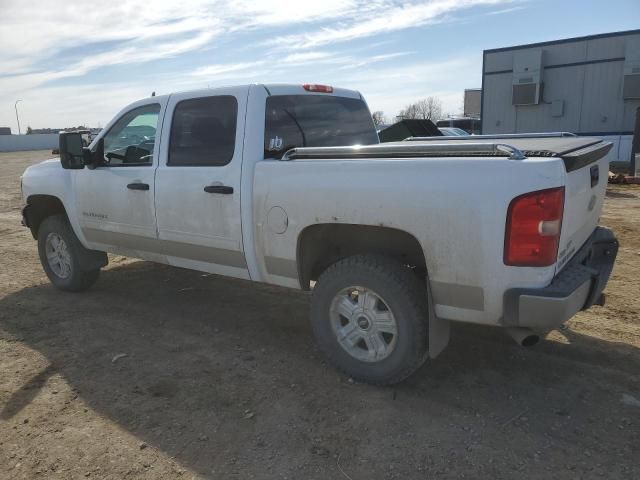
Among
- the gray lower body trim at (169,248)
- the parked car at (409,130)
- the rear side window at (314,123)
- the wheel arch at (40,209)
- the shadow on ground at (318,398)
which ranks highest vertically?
the rear side window at (314,123)

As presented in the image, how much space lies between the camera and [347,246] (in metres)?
3.76

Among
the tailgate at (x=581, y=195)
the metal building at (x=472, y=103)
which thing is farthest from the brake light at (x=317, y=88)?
the metal building at (x=472, y=103)

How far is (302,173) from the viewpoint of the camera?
3.46 m

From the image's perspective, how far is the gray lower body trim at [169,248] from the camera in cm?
408

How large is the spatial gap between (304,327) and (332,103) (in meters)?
1.95

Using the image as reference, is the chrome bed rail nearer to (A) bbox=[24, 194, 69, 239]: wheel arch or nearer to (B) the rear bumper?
(B) the rear bumper

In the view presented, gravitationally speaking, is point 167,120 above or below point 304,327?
above

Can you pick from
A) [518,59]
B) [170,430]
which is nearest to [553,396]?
[170,430]

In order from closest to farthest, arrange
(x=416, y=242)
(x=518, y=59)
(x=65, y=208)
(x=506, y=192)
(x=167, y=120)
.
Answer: (x=506, y=192)
(x=416, y=242)
(x=167, y=120)
(x=65, y=208)
(x=518, y=59)

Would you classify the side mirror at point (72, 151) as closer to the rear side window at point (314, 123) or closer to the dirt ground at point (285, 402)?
the dirt ground at point (285, 402)

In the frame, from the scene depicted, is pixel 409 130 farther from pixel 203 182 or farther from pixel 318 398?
pixel 318 398

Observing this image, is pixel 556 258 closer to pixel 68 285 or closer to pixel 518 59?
pixel 68 285

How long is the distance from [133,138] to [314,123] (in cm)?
176

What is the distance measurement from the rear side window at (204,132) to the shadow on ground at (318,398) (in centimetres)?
149
